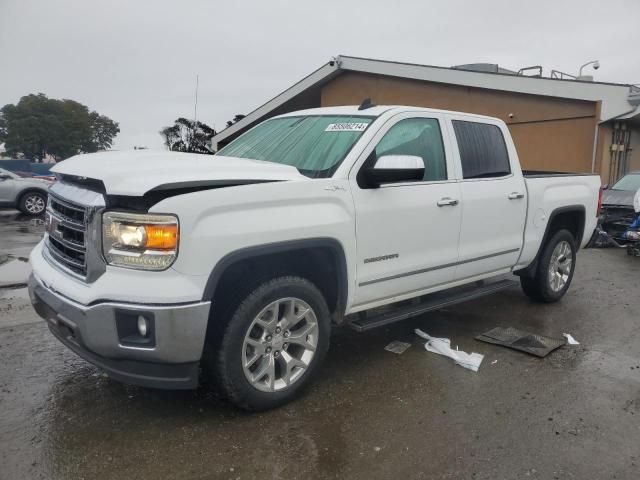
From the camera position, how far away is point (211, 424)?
3285 millimetres

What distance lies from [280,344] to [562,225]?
4.07 m

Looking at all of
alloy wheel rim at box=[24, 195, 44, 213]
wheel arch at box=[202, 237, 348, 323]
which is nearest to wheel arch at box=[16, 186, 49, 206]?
alloy wheel rim at box=[24, 195, 44, 213]

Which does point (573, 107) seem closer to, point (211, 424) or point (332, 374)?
point (332, 374)

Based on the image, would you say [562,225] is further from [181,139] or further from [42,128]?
[42,128]

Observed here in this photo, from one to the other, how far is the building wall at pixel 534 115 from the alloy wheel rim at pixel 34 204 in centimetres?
1045

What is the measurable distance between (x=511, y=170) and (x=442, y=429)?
9.44 ft

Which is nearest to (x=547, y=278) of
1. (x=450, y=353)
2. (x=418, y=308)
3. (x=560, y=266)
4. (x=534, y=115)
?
(x=560, y=266)

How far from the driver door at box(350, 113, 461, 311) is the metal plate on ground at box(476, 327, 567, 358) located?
30.9 inches

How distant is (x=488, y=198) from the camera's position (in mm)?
4766

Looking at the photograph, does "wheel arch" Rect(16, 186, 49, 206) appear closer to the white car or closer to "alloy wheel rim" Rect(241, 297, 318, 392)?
the white car

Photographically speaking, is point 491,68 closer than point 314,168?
No

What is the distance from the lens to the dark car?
10.3 m

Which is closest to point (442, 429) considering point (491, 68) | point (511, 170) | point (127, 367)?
point (127, 367)

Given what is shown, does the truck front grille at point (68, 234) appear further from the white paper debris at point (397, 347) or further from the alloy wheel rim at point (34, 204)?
the alloy wheel rim at point (34, 204)
